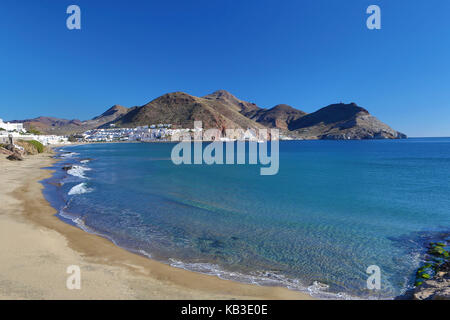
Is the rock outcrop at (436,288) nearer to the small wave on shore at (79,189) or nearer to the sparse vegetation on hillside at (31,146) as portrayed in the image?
the small wave on shore at (79,189)

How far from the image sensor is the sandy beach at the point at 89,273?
5.95 meters

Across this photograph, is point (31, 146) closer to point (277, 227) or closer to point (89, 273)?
point (89, 273)

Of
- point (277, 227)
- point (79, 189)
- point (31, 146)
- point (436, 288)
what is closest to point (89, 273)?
point (277, 227)

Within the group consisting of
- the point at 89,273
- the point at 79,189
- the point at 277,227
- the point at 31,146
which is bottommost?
the point at 277,227

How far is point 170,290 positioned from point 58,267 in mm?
3804

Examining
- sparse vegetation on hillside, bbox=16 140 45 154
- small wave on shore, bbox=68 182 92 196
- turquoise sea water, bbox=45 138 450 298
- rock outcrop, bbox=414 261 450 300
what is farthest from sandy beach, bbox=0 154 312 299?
sparse vegetation on hillside, bbox=16 140 45 154

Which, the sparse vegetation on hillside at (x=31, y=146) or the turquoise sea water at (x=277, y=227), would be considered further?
the sparse vegetation on hillside at (x=31, y=146)

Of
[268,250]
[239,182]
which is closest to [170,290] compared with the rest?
[268,250]

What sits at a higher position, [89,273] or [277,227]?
[89,273]

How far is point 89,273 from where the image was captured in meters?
6.97

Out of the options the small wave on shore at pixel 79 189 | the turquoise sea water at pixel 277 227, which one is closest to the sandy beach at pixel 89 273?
the turquoise sea water at pixel 277 227

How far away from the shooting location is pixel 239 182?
25.5 m

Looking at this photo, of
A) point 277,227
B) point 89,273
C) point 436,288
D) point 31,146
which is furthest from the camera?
point 31,146
